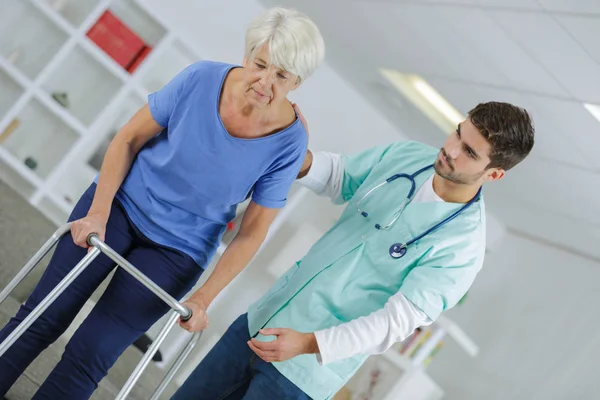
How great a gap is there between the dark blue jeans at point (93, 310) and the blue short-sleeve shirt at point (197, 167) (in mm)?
47

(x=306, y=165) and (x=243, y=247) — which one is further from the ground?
(x=306, y=165)

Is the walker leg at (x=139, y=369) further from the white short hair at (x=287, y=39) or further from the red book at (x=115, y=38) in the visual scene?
the red book at (x=115, y=38)

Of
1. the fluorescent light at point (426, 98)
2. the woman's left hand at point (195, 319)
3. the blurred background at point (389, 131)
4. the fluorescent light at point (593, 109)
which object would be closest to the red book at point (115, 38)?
the blurred background at point (389, 131)

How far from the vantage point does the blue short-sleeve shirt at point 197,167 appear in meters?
1.60

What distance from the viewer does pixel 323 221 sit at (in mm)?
4824

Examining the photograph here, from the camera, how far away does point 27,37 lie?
3.95m

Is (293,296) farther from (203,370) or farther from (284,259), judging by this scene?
(284,259)

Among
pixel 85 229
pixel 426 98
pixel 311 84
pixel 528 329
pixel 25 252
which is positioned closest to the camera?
pixel 85 229

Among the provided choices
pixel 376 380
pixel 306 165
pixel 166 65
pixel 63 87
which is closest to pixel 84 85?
pixel 63 87

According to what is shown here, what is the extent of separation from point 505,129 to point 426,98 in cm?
224

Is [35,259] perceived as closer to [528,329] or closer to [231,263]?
[231,263]

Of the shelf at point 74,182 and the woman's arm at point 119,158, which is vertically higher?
the woman's arm at point 119,158

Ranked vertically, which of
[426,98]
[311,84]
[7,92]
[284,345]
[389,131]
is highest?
[426,98]

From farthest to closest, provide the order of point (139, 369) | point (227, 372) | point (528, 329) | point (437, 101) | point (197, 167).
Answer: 1. point (528, 329)
2. point (437, 101)
3. point (227, 372)
4. point (197, 167)
5. point (139, 369)
